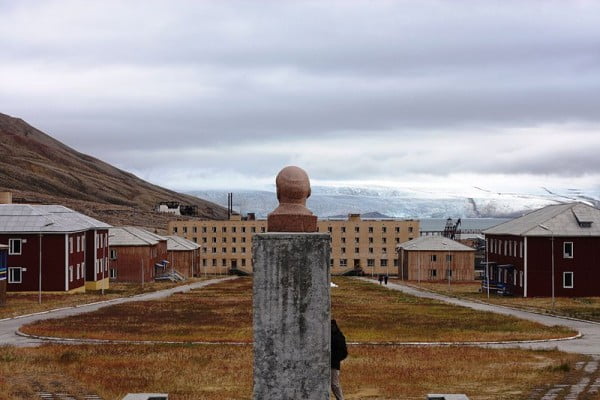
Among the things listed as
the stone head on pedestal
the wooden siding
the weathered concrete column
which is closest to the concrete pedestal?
the weathered concrete column

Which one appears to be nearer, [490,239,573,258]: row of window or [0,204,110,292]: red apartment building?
[0,204,110,292]: red apartment building

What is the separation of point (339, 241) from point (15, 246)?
9237 centimetres

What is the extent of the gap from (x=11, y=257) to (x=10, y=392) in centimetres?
5087

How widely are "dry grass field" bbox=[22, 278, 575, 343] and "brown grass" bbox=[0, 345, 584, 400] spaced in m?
5.17

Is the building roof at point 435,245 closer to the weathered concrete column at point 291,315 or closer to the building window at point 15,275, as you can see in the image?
the building window at point 15,275

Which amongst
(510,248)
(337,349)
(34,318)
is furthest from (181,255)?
(337,349)

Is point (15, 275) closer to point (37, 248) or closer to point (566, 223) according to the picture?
point (37, 248)

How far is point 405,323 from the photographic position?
1940 inches

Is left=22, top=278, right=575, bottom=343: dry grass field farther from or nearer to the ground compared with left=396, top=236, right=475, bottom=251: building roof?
nearer to the ground

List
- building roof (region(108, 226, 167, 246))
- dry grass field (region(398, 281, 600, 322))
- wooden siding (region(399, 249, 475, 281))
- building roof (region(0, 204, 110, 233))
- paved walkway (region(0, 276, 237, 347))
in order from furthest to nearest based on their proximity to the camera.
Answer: wooden siding (region(399, 249, 475, 281)), building roof (region(108, 226, 167, 246)), building roof (region(0, 204, 110, 233)), dry grass field (region(398, 281, 600, 322)), paved walkway (region(0, 276, 237, 347))

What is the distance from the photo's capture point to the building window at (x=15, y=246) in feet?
240

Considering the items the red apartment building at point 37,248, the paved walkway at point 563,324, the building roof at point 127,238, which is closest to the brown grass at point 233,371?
the paved walkway at point 563,324

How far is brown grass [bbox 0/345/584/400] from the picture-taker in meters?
25.5

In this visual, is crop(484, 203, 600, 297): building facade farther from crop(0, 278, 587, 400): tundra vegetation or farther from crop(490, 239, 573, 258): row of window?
crop(0, 278, 587, 400): tundra vegetation
